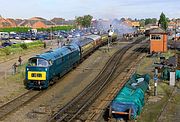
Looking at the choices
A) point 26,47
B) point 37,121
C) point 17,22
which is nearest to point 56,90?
point 37,121

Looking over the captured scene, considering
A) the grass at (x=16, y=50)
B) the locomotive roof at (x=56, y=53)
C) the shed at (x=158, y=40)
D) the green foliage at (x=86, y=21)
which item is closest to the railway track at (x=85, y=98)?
the locomotive roof at (x=56, y=53)

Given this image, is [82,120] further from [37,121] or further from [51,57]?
[51,57]

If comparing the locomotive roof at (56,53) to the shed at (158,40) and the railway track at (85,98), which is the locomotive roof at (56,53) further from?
the shed at (158,40)

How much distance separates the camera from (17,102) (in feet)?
77.6

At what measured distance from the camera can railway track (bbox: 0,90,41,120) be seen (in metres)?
21.1

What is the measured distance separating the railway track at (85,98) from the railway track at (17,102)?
10.5 ft

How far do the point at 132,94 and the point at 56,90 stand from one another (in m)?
8.50

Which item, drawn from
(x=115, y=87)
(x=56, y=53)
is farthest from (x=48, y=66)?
(x=115, y=87)

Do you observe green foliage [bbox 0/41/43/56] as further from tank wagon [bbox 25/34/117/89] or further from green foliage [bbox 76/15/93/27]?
green foliage [bbox 76/15/93/27]

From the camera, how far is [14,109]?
21.6 meters

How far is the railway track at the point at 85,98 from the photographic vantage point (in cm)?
1992

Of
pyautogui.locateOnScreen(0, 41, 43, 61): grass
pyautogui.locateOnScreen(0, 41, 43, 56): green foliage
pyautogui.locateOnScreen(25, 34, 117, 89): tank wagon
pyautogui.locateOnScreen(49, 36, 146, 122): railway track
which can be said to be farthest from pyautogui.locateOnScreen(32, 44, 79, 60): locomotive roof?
pyautogui.locateOnScreen(0, 41, 43, 56): green foliage

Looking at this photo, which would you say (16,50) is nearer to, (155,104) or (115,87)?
(115,87)

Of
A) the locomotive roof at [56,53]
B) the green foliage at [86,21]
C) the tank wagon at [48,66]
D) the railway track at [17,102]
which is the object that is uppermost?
the green foliage at [86,21]
